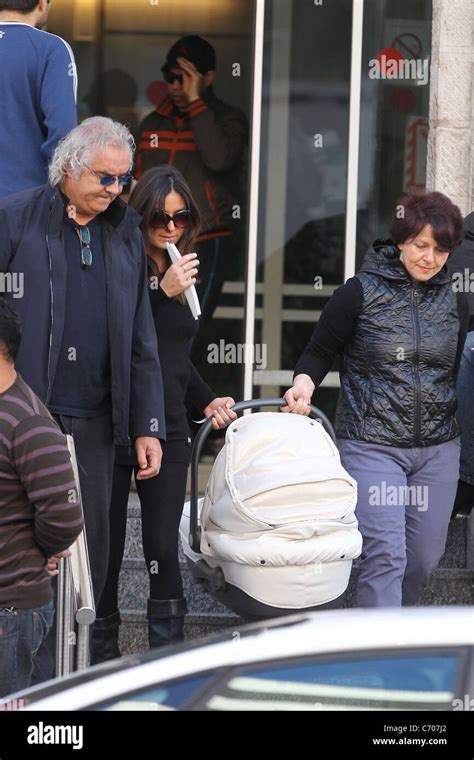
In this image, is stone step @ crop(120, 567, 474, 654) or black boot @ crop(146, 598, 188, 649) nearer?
black boot @ crop(146, 598, 188, 649)

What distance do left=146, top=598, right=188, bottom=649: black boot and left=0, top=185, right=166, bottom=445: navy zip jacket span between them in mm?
647

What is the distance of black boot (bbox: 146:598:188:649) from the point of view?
518cm

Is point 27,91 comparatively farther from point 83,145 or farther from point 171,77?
point 171,77

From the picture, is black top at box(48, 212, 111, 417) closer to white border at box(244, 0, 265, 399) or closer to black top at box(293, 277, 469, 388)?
black top at box(293, 277, 469, 388)

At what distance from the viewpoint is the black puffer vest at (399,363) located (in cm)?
530

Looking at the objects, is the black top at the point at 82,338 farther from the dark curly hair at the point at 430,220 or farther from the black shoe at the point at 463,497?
the black shoe at the point at 463,497

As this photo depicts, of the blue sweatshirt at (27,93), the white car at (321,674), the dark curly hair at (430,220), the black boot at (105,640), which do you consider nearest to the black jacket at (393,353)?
the dark curly hair at (430,220)

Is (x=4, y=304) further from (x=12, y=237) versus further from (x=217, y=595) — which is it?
(x=217, y=595)

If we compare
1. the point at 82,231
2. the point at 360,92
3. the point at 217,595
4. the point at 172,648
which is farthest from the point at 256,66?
the point at 172,648

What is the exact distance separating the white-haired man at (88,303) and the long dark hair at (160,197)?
0.89 ft

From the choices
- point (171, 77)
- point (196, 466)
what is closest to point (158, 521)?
point (196, 466)

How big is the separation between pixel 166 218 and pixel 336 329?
763mm

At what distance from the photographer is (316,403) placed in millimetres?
7930

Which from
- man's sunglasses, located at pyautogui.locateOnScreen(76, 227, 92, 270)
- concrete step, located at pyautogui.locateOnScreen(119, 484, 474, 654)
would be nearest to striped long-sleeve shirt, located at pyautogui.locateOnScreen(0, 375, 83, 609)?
man's sunglasses, located at pyautogui.locateOnScreen(76, 227, 92, 270)
